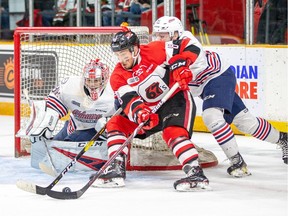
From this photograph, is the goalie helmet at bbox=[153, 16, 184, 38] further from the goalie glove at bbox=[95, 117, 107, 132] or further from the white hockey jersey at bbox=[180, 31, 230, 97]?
the goalie glove at bbox=[95, 117, 107, 132]

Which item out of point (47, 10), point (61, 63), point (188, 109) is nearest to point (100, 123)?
point (188, 109)

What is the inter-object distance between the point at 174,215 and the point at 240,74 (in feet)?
11.3

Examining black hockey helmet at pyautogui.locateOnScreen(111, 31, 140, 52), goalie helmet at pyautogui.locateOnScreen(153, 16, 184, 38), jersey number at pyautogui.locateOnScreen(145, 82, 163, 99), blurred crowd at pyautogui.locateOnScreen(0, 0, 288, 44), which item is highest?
blurred crowd at pyautogui.locateOnScreen(0, 0, 288, 44)

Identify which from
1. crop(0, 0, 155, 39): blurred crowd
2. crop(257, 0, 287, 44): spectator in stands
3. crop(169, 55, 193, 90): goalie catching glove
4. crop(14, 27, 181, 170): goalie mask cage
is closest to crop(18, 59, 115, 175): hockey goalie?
crop(14, 27, 181, 170): goalie mask cage

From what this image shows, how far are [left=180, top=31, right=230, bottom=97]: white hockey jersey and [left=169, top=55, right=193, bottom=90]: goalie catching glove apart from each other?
0.33m

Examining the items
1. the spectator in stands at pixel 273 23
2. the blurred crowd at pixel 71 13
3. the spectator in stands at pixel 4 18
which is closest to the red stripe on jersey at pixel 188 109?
the spectator in stands at pixel 273 23

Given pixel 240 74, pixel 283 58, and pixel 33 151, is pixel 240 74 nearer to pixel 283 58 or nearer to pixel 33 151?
pixel 283 58

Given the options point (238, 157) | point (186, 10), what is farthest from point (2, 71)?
point (238, 157)

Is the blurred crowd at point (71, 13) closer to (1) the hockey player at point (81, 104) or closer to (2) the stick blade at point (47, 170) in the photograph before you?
(1) the hockey player at point (81, 104)

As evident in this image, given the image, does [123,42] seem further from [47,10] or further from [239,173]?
[47,10]

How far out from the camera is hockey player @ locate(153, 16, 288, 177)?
18.5 feet

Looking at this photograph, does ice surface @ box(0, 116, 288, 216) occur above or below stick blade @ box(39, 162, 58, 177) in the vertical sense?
below

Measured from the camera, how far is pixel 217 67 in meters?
5.73

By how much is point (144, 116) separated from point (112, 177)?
0.42m
